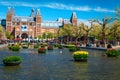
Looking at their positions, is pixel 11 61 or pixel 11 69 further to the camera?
pixel 11 61

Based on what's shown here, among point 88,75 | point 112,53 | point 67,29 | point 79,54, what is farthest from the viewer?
point 67,29

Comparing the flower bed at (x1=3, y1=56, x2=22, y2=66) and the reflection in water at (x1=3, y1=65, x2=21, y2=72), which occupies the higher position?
the flower bed at (x1=3, y1=56, x2=22, y2=66)

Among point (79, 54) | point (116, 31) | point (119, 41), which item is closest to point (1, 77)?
point (79, 54)

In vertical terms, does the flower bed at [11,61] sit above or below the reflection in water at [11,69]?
above

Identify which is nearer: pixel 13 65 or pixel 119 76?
pixel 119 76

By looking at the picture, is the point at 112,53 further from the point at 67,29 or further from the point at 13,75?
the point at 67,29

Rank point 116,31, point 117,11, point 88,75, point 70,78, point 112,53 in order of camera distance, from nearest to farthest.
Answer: point 70,78
point 88,75
point 112,53
point 117,11
point 116,31

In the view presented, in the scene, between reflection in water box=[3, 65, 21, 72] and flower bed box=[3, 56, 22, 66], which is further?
flower bed box=[3, 56, 22, 66]

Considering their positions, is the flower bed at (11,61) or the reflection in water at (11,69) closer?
the reflection in water at (11,69)

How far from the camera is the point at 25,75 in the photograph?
22078 millimetres

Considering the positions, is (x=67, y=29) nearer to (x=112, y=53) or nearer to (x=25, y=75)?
(x=112, y=53)

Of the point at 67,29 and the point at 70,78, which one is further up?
the point at 67,29

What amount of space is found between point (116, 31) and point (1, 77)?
61596mm

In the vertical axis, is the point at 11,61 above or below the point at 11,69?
above
